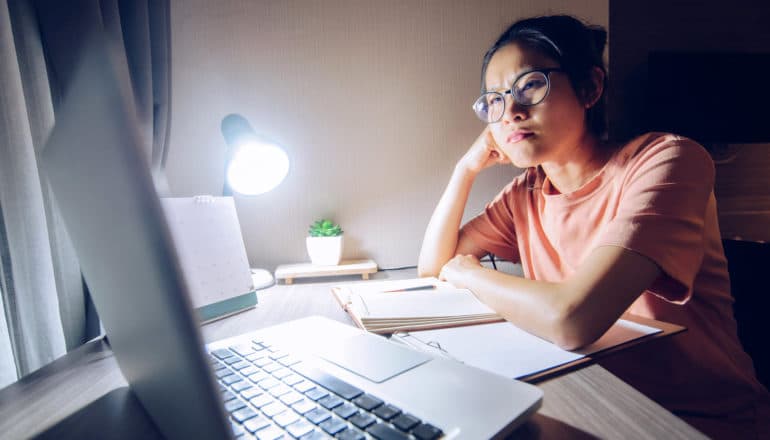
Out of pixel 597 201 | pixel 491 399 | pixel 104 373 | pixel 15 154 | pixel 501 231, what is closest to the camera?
pixel 491 399

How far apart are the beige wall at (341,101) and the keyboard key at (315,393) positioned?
0.93m

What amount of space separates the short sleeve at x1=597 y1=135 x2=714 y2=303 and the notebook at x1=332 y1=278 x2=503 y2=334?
10.4 inches

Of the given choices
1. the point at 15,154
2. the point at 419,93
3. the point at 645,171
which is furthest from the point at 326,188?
the point at 645,171

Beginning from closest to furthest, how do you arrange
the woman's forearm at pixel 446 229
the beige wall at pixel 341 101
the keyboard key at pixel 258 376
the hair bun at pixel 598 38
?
1. the keyboard key at pixel 258 376
2. the hair bun at pixel 598 38
3. the woman's forearm at pixel 446 229
4. the beige wall at pixel 341 101

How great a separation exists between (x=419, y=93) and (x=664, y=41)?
151 centimetres

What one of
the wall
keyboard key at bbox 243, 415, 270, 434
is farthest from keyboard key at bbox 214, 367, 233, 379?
the wall

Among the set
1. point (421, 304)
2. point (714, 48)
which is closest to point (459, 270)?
point (421, 304)

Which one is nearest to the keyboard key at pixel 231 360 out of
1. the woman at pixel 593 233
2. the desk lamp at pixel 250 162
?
the woman at pixel 593 233

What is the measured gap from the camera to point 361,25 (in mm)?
1247

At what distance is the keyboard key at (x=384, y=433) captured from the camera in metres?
0.29

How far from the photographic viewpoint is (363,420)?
32cm

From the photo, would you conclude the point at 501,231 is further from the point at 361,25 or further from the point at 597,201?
the point at 361,25

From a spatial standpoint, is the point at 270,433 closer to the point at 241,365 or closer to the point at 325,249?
the point at 241,365

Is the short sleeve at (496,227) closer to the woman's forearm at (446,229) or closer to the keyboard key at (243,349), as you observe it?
the woman's forearm at (446,229)
